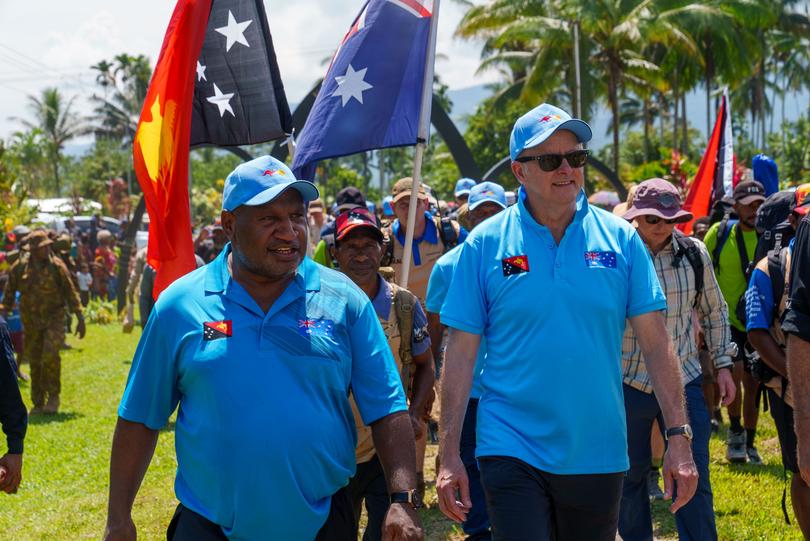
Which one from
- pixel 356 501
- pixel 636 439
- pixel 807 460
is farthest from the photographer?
pixel 636 439

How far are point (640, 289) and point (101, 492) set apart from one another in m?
6.63

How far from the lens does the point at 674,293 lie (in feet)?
20.3

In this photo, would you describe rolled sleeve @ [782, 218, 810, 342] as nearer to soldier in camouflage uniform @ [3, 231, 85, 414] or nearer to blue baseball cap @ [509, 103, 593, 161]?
blue baseball cap @ [509, 103, 593, 161]

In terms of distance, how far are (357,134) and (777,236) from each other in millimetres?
2824

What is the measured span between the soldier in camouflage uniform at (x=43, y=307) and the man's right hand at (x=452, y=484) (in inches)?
402

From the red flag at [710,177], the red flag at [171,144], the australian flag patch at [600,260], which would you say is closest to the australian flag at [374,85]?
the red flag at [171,144]

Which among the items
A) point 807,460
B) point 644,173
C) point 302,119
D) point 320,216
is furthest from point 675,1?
point 807,460

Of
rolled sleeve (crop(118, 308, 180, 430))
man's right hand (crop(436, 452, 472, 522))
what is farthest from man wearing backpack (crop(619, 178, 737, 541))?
rolled sleeve (crop(118, 308, 180, 430))

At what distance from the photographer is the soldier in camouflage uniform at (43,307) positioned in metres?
13.7

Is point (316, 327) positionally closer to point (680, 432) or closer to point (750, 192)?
point (680, 432)

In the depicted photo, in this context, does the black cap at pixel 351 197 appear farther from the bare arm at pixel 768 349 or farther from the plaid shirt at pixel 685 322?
the bare arm at pixel 768 349

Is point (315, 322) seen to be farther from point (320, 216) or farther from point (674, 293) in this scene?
point (320, 216)

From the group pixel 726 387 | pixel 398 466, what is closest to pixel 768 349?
pixel 726 387

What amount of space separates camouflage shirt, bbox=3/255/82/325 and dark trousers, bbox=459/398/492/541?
8.26 metres
